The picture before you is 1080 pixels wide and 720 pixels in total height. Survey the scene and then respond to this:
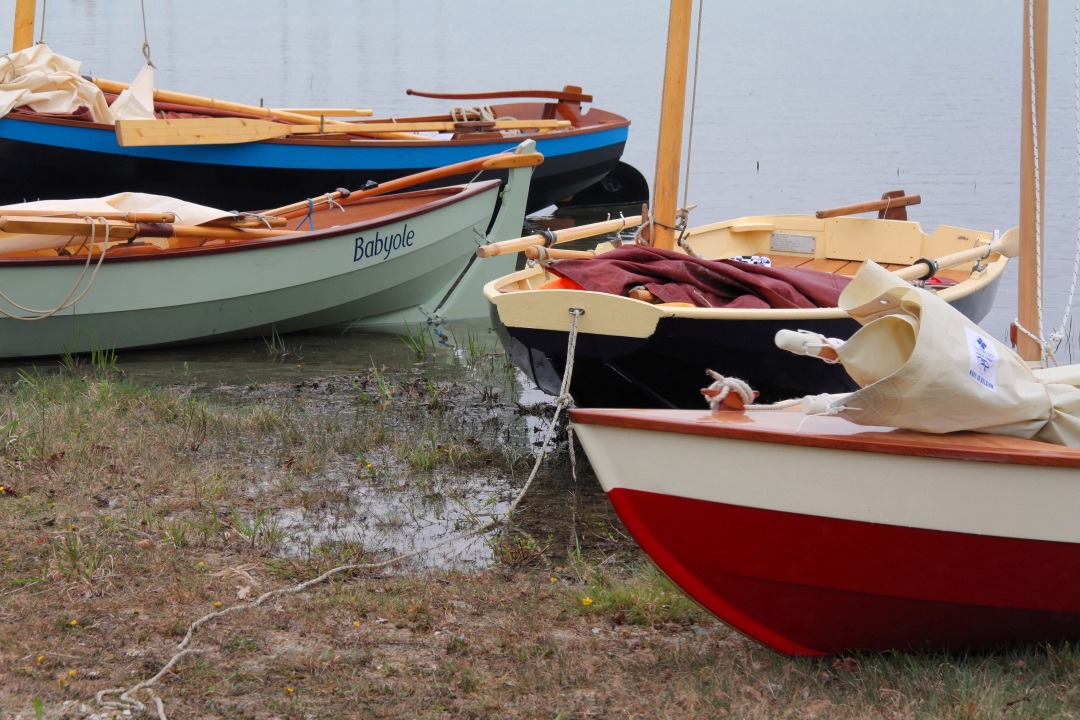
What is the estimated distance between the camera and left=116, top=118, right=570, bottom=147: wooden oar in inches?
399

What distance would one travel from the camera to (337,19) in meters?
60.2

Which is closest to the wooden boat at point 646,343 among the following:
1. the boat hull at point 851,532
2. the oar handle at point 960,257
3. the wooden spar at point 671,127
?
the oar handle at point 960,257

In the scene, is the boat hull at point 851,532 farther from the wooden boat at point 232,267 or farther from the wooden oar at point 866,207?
the wooden oar at point 866,207

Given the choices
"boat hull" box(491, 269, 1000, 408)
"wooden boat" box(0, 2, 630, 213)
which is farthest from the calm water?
"boat hull" box(491, 269, 1000, 408)

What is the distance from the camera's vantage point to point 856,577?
3465mm

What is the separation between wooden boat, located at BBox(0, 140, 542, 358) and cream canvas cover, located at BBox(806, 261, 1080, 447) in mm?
5152

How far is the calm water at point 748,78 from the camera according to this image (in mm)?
18062

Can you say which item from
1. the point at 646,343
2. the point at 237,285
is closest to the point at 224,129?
the point at 237,285

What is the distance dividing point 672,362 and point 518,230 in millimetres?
4583

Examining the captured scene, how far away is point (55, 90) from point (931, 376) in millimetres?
9281

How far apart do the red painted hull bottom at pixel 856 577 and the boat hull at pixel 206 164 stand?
7.73m

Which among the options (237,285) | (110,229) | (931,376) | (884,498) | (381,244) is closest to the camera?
(931,376)

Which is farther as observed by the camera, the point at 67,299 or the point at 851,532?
the point at 67,299

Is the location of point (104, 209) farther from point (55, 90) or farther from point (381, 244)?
point (55, 90)
